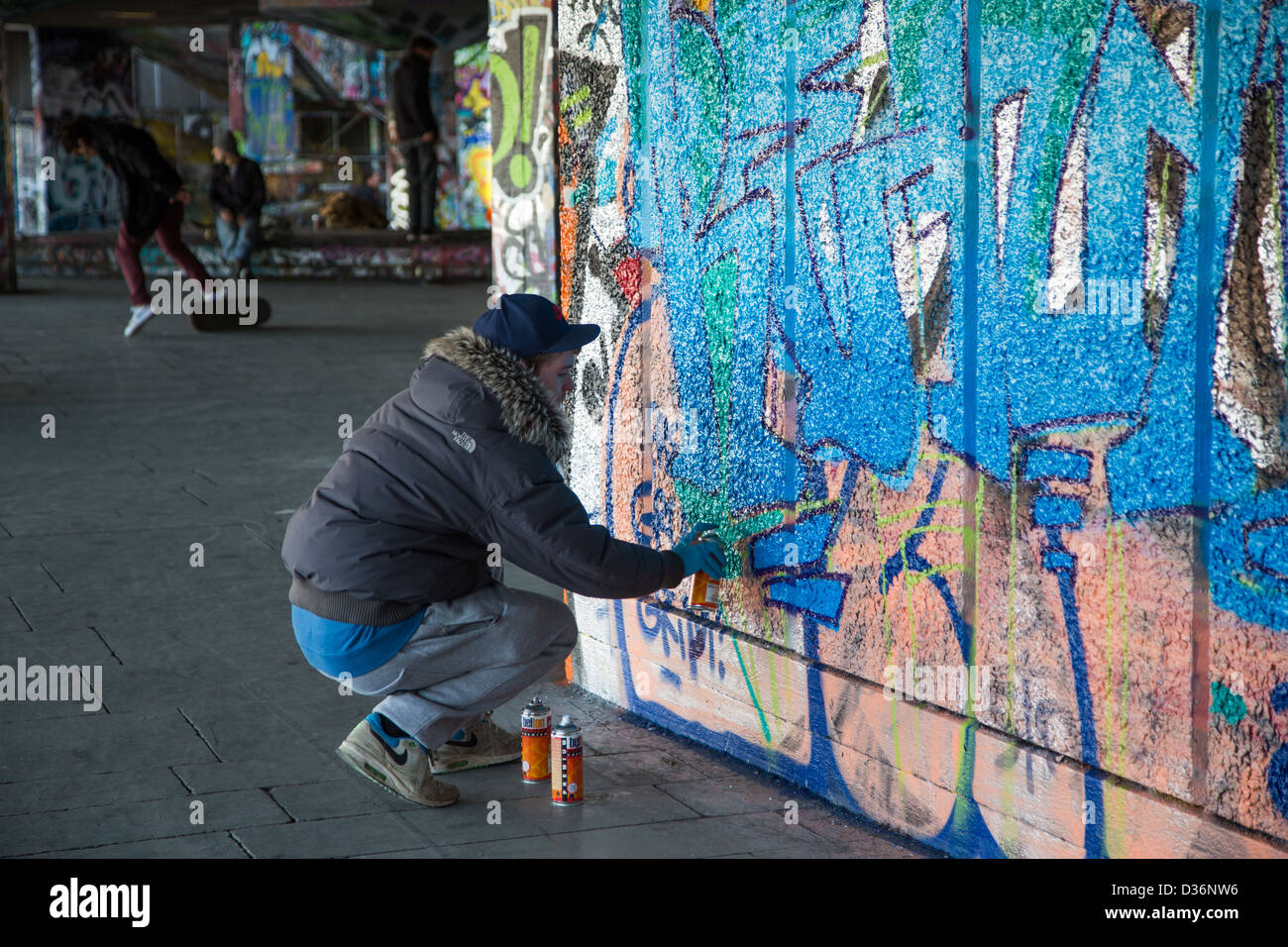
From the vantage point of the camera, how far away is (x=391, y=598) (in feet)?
12.8

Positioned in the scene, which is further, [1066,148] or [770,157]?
[770,157]

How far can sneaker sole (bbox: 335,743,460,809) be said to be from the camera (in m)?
3.99

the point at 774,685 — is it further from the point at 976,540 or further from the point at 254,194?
the point at 254,194

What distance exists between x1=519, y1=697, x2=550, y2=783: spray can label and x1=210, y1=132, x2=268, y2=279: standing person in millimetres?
12901

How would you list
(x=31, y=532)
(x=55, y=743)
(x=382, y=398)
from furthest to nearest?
(x=382, y=398) < (x=31, y=532) < (x=55, y=743)

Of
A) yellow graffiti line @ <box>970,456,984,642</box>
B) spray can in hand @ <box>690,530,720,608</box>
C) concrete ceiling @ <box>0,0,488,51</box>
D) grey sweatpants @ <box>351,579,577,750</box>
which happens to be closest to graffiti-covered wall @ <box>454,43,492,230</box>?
concrete ceiling @ <box>0,0,488,51</box>

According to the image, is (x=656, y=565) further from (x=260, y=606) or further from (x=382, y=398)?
(x=382, y=398)

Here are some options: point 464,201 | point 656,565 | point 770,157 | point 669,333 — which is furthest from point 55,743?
point 464,201

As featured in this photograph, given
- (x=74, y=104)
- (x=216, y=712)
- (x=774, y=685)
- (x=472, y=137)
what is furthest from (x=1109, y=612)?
(x=74, y=104)

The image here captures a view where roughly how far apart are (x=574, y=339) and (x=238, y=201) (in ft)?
42.8

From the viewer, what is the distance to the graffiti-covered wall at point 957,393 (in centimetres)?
293

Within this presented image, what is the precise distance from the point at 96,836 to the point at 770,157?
8.29ft

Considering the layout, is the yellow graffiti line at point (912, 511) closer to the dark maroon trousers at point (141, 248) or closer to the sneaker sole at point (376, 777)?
the sneaker sole at point (376, 777)

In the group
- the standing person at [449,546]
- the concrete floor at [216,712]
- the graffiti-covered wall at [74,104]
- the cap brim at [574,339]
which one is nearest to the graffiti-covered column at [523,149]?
the concrete floor at [216,712]
